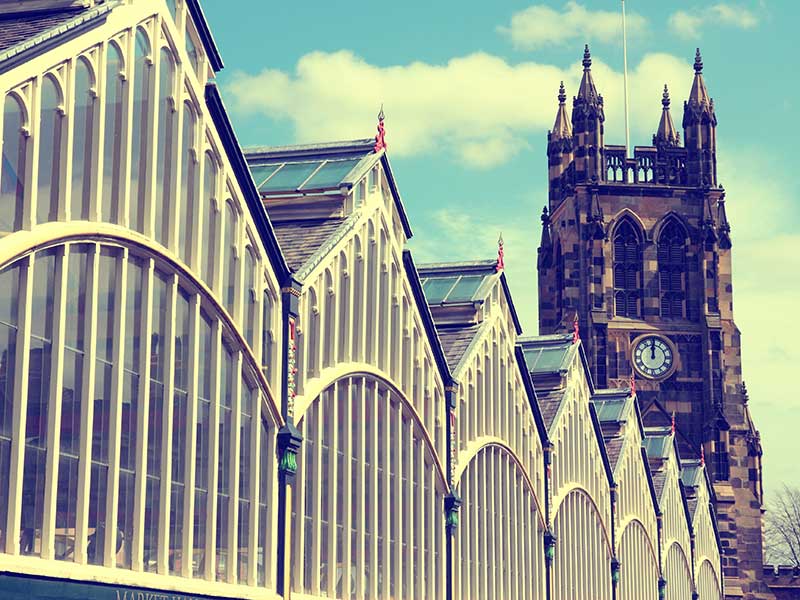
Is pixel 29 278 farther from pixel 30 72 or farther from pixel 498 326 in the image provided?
pixel 498 326

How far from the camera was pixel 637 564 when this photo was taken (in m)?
79.8

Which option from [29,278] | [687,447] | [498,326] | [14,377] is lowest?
[14,377]

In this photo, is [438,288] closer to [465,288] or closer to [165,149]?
[465,288]

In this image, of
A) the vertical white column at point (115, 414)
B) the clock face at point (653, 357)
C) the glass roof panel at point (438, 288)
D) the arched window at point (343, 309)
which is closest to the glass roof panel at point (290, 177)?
the arched window at point (343, 309)

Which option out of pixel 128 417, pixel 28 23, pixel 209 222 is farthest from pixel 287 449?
pixel 28 23

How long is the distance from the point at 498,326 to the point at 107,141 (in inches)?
1150

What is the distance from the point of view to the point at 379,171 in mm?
46500

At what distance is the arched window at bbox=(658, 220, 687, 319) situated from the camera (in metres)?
133

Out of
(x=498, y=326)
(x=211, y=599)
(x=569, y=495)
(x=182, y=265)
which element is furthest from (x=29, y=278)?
(x=569, y=495)

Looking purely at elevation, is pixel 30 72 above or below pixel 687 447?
below

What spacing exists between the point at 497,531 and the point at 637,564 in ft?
82.9

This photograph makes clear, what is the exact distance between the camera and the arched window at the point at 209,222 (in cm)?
3472

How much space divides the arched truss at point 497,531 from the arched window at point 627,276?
71.8 metres

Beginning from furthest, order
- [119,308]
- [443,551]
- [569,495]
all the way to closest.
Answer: [569,495]
[443,551]
[119,308]
